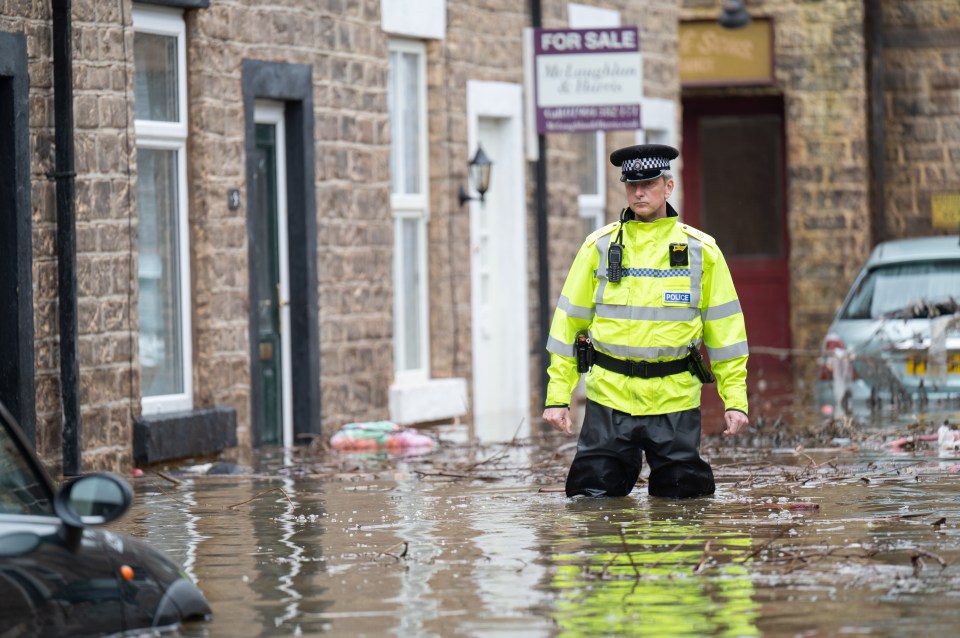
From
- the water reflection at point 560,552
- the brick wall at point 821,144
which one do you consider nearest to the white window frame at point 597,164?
the brick wall at point 821,144

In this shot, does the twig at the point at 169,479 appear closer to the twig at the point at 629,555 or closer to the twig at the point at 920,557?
the twig at the point at 629,555

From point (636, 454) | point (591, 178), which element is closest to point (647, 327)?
point (636, 454)

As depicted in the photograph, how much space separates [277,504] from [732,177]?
1644 cm

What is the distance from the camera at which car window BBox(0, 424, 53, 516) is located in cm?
633

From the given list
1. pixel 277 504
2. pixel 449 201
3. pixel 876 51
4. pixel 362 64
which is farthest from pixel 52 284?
pixel 876 51

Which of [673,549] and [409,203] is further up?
[409,203]

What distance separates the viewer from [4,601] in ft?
19.6

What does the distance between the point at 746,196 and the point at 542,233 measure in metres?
8.00

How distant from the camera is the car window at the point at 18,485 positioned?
6.33m

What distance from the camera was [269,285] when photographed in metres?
16.0

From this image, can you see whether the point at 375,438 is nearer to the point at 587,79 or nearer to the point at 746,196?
the point at 587,79

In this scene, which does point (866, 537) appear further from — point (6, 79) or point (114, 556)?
point (6, 79)

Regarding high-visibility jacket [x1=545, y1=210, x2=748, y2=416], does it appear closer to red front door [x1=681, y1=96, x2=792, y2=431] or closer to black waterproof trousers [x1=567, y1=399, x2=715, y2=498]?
black waterproof trousers [x1=567, y1=399, x2=715, y2=498]

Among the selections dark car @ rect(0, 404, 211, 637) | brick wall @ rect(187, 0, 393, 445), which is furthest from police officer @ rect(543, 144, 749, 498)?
brick wall @ rect(187, 0, 393, 445)
